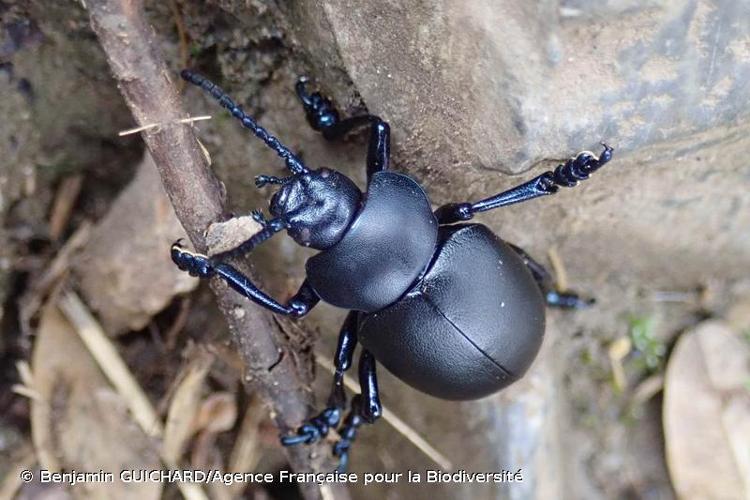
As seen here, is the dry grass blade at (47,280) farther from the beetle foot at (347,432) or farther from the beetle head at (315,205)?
the beetle foot at (347,432)

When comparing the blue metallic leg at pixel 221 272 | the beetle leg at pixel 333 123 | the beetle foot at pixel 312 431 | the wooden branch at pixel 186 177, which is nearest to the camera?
the wooden branch at pixel 186 177

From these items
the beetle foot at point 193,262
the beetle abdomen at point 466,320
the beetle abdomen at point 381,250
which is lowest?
the beetle abdomen at point 466,320

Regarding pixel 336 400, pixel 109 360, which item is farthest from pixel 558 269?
pixel 109 360

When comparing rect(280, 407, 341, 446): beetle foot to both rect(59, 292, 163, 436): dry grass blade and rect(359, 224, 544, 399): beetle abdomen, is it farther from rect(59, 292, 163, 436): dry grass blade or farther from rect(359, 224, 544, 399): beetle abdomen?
rect(59, 292, 163, 436): dry grass blade

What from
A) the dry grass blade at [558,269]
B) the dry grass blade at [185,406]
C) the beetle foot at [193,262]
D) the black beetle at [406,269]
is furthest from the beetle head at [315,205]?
the dry grass blade at [558,269]

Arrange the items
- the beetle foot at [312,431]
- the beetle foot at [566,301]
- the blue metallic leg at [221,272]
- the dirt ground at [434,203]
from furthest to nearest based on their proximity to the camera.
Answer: the beetle foot at [566,301] → the beetle foot at [312,431] → the blue metallic leg at [221,272] → the dirt ground at [434,203]

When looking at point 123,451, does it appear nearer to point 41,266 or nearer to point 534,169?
point 41,266

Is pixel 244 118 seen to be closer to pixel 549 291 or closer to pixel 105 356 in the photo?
pixel 105 356

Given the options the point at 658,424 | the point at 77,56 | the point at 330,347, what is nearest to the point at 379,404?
the point at 330,347
